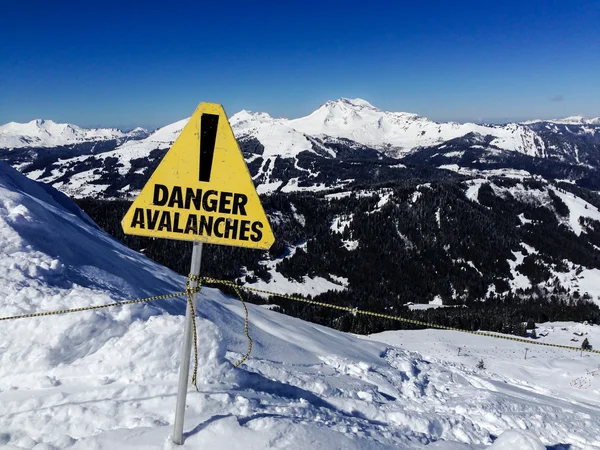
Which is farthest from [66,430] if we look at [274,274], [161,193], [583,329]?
[274,274]

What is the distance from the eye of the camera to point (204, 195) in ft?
16.2

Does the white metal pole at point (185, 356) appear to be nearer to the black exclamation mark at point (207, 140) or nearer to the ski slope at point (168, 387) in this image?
the ski slope at point (168, 387)

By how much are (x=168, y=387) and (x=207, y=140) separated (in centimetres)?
494

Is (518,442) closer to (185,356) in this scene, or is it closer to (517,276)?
(185,356)

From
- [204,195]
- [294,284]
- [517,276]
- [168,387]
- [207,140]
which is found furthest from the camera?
[517,276]

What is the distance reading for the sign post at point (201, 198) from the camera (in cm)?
480

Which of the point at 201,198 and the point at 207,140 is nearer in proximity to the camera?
the point at 207,140

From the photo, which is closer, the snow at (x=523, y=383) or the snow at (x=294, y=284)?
the snow at (x=523, y=383)

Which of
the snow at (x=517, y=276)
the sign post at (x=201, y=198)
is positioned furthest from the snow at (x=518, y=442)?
the snow at (x=517, y=276)

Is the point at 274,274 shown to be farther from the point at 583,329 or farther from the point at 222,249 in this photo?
the point at 583,329

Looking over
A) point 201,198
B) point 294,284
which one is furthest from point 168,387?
point 294,284

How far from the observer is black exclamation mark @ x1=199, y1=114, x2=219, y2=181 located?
4773mm

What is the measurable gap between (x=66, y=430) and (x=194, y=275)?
3.50 metres

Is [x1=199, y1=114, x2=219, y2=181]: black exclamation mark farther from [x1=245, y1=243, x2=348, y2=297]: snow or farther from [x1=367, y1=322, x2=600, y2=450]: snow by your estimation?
[x1=245, y1=243, x2=348, y2=297]: snow
